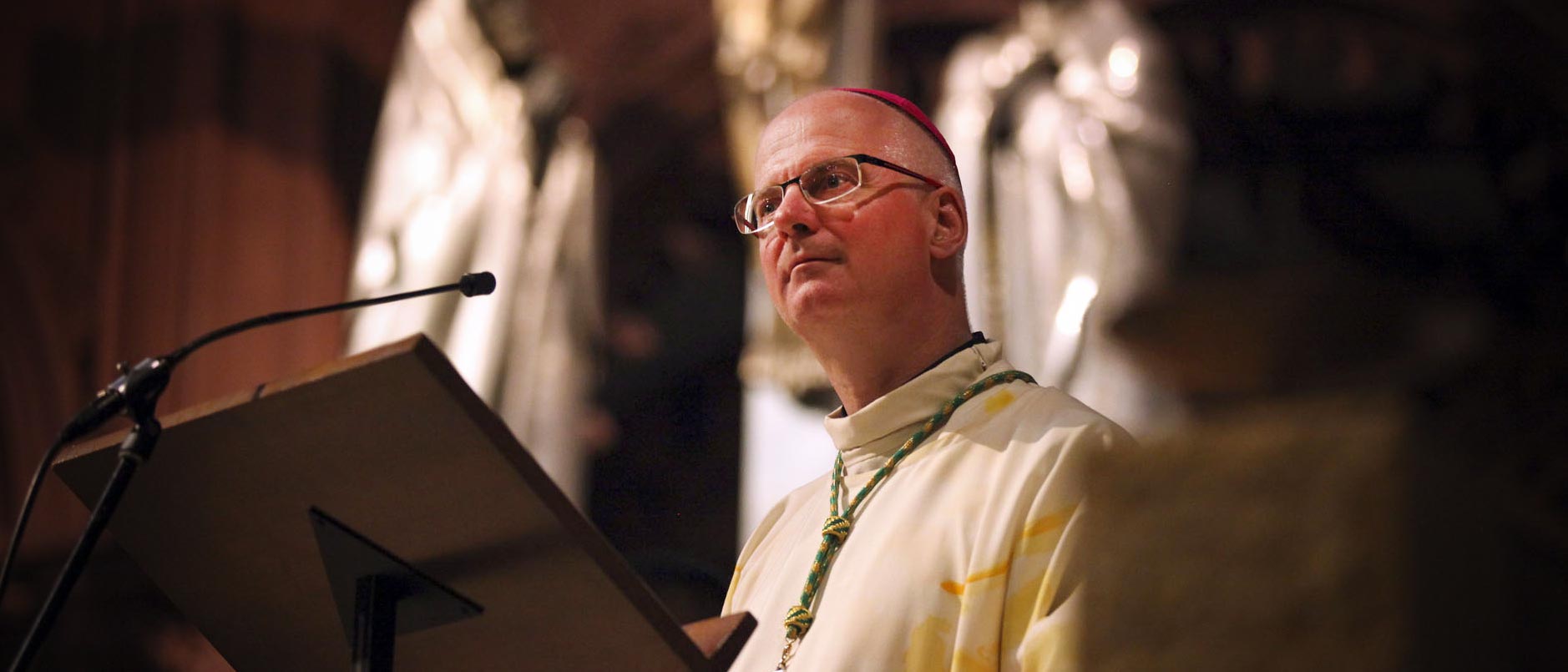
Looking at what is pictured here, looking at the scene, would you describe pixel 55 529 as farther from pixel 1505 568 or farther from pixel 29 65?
pixel 1505 568

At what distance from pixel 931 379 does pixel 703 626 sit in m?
0.53

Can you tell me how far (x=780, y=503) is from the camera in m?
2.31


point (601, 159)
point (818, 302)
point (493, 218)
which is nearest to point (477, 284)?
point (818, 302)

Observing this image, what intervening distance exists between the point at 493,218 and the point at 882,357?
3609 millimetres

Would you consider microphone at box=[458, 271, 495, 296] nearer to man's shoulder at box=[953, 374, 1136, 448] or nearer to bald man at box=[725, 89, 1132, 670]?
bald man at box=[725, 89, 1132, 670]

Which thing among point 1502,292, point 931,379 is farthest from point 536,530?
point 1502,292

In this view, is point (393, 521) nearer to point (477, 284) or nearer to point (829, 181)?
point (477, 284)

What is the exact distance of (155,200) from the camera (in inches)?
237

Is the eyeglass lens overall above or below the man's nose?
above

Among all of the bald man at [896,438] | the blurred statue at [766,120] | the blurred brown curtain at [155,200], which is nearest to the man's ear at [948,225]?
the bald man at [896,438]

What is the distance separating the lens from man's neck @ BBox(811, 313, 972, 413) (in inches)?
80.9

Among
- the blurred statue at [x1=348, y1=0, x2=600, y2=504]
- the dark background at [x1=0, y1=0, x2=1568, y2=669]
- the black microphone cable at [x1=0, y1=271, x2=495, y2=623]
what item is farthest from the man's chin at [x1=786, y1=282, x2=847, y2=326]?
the blurred statue at [x1=348, y1=0, x2=600, y2=504]

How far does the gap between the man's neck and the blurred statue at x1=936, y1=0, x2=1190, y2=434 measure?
2211mm

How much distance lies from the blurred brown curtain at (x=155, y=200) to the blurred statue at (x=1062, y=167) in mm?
2670
